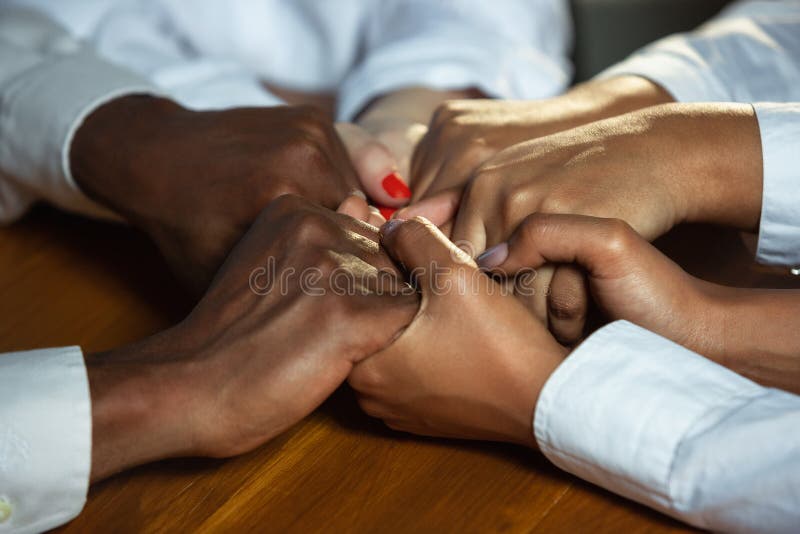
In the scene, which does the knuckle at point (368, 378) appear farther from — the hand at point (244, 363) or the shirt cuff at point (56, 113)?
the shirt cuff at point (56, 113)

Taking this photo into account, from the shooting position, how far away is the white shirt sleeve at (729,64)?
812 millimetres

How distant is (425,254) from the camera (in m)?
0.54

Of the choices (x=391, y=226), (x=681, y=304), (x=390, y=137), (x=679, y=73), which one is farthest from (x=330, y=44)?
(x=681, y=304)

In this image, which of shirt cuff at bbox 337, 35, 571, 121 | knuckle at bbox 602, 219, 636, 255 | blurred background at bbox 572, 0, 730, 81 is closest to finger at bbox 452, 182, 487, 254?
knuckle at bbox 602, 219, 636, 255

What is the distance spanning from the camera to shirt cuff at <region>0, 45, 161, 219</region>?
0.85 metres

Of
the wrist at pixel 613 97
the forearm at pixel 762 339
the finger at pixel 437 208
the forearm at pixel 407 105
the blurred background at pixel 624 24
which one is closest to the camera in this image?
the forearm at pixel 762 339

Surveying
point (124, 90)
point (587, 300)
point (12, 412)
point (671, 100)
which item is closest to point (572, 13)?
point (671, 100)

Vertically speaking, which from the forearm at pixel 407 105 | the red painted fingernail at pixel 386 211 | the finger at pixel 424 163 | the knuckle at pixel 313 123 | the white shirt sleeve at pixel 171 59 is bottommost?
the white shirt sleeve at pixel 171 59

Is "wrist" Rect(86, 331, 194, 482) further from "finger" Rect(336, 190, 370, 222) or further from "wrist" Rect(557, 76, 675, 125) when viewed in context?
"wrist" Rect(557, 76, 675, 125)

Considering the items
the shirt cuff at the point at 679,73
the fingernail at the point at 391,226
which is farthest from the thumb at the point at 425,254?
the shirt cuff at the point at 679,73

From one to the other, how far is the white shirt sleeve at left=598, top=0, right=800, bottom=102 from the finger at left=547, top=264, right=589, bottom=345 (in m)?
0.31

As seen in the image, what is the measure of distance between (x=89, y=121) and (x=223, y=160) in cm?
21

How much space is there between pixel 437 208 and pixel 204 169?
0.20 m

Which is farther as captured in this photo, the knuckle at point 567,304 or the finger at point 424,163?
the finger at point 424,163
